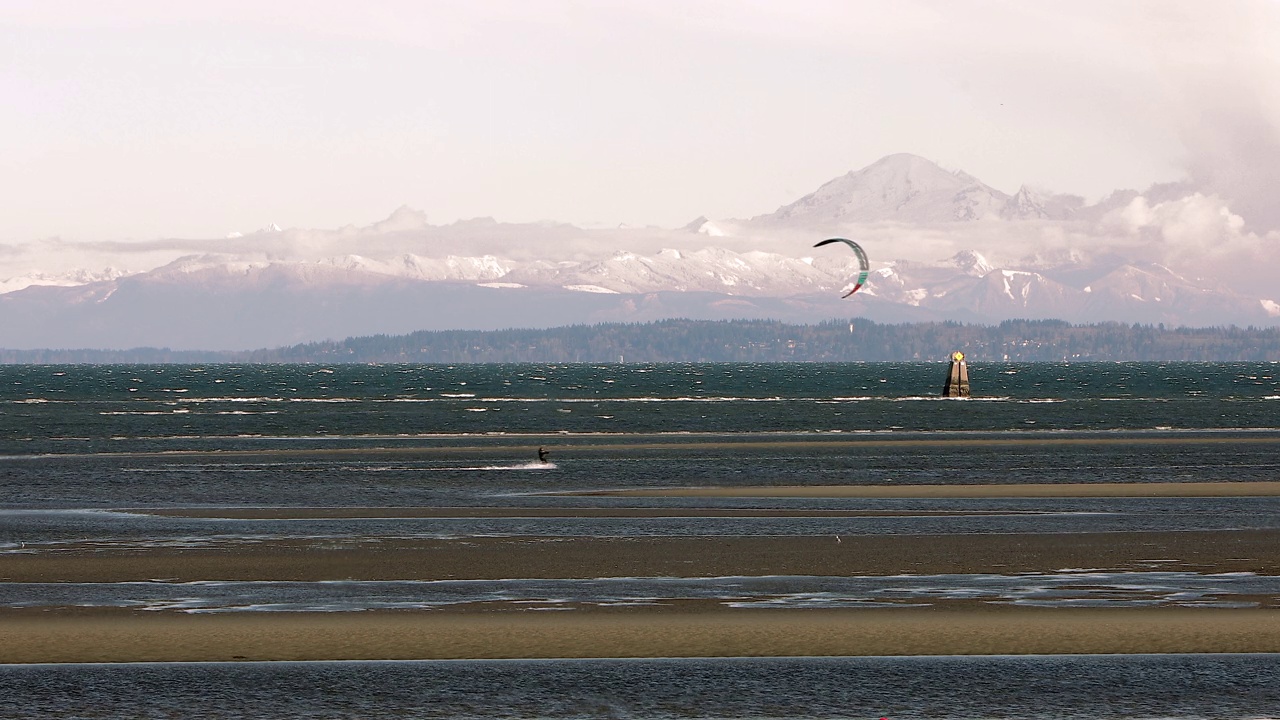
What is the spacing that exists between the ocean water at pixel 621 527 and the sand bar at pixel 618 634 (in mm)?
619

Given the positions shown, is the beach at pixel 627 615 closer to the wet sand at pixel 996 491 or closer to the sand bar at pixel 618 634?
the sand bar at pixel 618 634

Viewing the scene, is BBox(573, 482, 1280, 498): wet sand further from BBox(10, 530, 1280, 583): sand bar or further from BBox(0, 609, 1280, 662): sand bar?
BBox(0, 609, 1280, 662): sand bar

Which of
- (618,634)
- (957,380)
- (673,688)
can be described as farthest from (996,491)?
(957,380)

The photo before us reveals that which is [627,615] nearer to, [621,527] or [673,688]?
[673,688]

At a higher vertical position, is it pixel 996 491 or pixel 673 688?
pixel 673 688

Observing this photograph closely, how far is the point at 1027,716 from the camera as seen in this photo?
37.5 feet

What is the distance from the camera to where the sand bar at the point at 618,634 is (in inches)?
576

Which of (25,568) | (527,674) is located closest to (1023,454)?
(25,568)

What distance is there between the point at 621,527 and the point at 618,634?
13.2m

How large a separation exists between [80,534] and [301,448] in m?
36.9

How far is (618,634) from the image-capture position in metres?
15.8

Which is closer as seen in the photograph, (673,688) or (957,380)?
(673,688)

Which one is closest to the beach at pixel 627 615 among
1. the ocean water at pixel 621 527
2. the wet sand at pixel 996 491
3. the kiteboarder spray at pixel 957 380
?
the ocean water at pixel 621 527

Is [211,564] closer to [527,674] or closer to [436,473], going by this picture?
[527,674]
